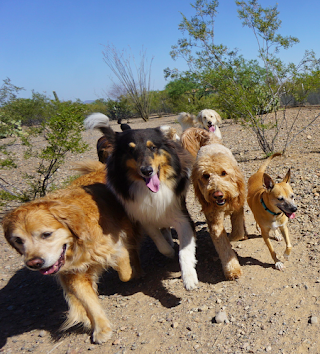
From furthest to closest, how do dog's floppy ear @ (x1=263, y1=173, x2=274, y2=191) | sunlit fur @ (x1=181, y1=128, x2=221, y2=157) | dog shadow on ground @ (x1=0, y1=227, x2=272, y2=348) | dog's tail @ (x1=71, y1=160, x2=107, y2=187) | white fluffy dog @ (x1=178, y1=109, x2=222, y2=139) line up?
1. white fluffy dog @ (x1=178, y1=109, x2=222, y2=139)
2. sunlit fur @ (x1=181, y1=128, x2=221, y2=157)
3. dog's tail @ (x1=71, y1=160, x2=107, y2=187)
4. dog shadow on ground @ (x1=0, y1=227, x2=272, y2=348)
5. dog's floppy ear @ (x1=263, y1=173, x2=274, y2=191)

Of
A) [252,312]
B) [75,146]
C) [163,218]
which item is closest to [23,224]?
[163,218]

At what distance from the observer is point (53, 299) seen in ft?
13.5

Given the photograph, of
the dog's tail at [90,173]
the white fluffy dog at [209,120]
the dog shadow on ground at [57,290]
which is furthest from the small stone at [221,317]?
the white fluffy dog at [209,120]

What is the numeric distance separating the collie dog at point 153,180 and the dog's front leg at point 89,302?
0.96m

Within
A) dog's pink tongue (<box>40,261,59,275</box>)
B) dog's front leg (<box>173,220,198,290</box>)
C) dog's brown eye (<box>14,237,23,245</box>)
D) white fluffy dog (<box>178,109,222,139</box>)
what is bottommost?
dog's front leg (<box>173,220,198,290</box>)

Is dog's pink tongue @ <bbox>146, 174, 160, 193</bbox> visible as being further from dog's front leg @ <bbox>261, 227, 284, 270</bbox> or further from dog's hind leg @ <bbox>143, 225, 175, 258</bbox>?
dog's front leg @ <bbox>261, 227, 284, 270</bbox>

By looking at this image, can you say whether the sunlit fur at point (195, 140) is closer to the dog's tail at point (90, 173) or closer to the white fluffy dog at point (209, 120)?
the dog's tail at point (90, 173)

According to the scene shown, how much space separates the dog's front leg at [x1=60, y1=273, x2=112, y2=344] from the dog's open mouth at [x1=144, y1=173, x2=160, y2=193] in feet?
3.96

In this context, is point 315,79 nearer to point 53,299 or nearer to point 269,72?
point 269,72

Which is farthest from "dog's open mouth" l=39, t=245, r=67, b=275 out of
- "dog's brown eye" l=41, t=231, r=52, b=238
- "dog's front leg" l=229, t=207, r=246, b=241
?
"dog's front leg" l=229, t=207, r=246, b=241

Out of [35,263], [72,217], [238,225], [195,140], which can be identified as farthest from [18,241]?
[195,140]

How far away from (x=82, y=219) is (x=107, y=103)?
40400 mm

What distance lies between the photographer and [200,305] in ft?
10.5

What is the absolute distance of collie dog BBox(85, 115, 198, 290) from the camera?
10.6 feet
